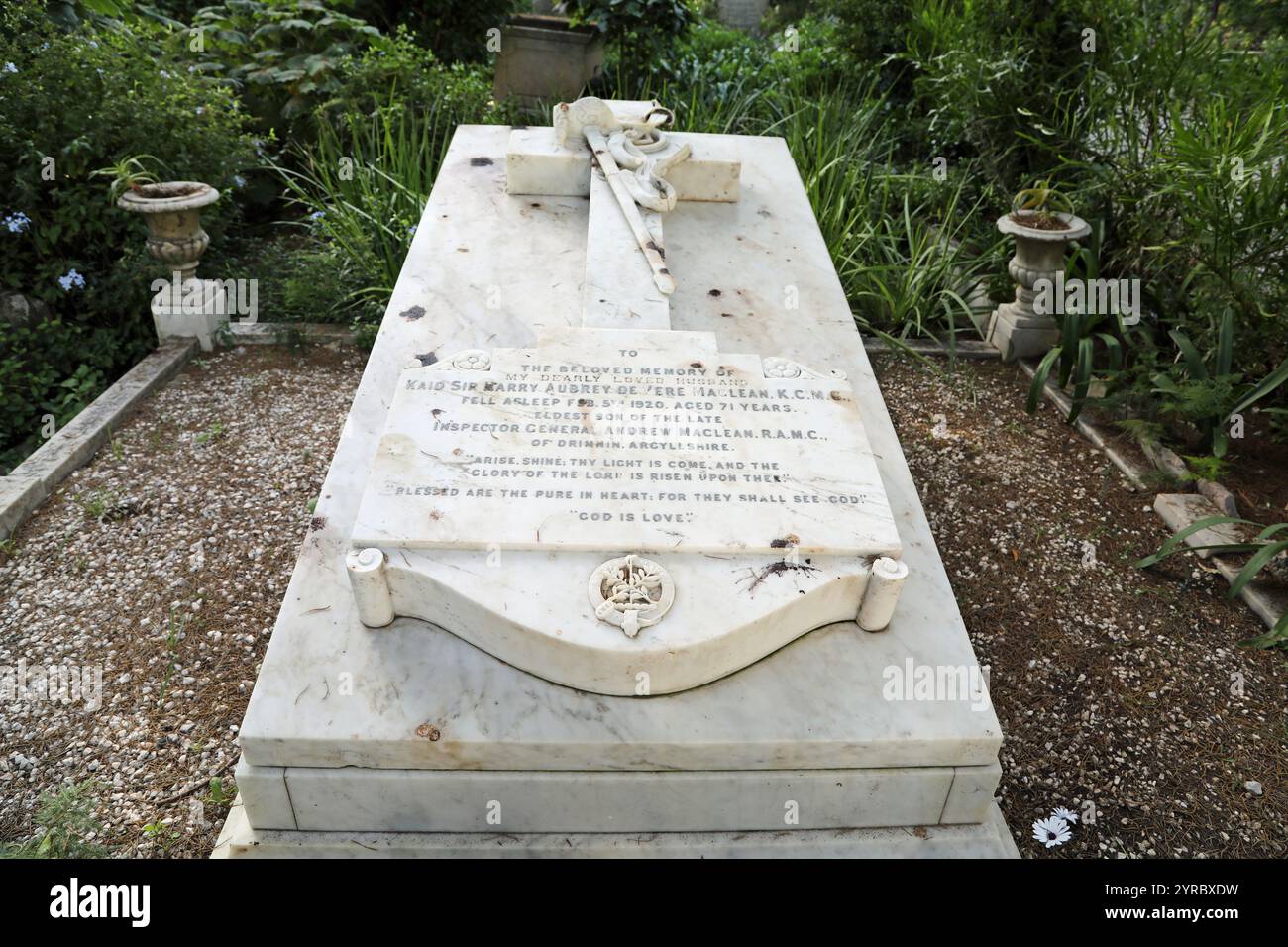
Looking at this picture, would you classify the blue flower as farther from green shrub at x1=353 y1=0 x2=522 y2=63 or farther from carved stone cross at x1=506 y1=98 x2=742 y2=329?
green shrub at x1=353 y1=0 x2=522 y2=63

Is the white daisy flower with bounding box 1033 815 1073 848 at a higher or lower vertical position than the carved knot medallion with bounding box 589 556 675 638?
lower

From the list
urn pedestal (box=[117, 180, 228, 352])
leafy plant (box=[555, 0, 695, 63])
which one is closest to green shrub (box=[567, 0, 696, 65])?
leafy plant (box=[555, 0, 695, 63])

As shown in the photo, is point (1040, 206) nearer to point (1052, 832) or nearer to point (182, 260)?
point (1052, 832)

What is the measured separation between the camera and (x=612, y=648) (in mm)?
2037

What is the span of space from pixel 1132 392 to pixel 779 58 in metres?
4.84

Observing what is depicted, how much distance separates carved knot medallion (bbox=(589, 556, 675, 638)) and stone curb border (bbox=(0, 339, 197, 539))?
249 cm

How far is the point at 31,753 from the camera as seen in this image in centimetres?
262

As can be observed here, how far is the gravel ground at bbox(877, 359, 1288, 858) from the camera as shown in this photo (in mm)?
2635

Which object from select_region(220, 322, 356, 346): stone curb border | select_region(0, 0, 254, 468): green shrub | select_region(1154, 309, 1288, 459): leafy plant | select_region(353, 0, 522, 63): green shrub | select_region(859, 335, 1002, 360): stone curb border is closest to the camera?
select_region(1154, 309, 1288, 459): leafy plant

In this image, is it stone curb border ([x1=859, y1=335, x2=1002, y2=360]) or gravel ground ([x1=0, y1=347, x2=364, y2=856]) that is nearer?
gravel ground ([x1=0, y1=347, x2=364, y2=856])

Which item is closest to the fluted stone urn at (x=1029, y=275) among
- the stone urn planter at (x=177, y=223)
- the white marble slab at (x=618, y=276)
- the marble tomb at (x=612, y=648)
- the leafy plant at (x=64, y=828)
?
the white marble slab at (x=618, y=276)

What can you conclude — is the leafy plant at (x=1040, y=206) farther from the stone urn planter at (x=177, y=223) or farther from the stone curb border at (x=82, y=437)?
the stone curb border at (x=82, y=437)

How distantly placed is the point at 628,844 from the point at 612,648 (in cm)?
53

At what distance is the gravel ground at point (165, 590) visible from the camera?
101 inches
